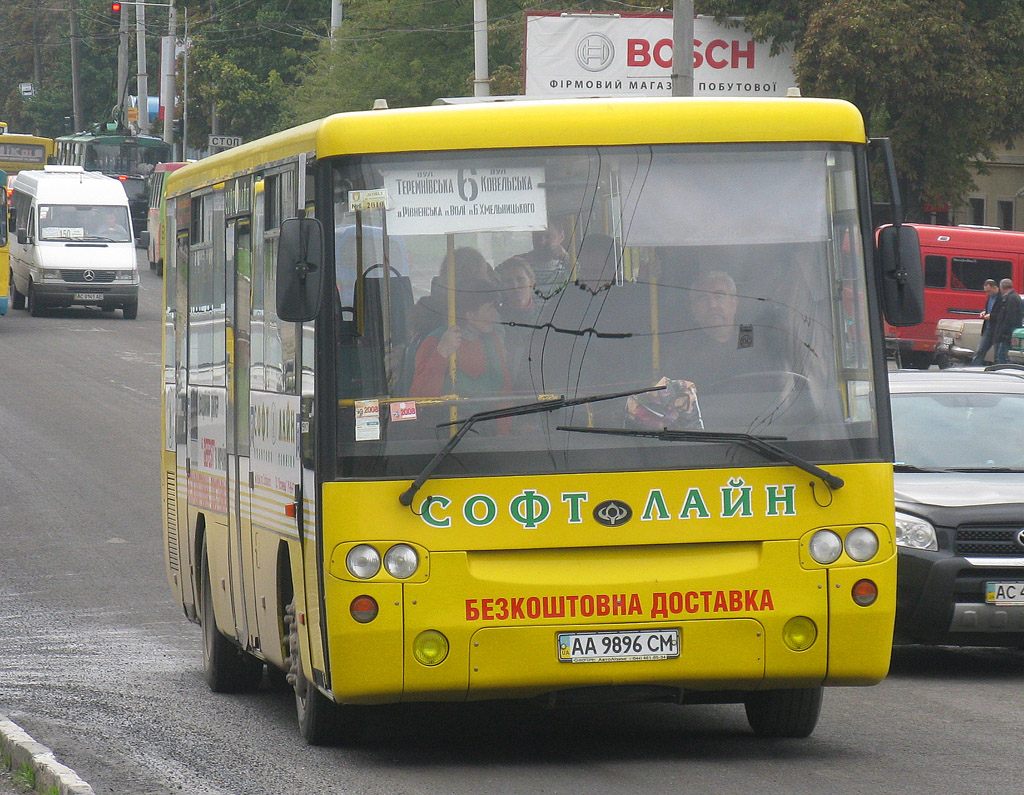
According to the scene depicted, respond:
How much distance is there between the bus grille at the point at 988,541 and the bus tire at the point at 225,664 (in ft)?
11.5

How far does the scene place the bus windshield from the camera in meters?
7.03

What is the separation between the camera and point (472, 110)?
7129 mm

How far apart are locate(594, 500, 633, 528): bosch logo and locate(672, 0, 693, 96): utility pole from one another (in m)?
17.4

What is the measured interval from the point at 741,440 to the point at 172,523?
4513mm

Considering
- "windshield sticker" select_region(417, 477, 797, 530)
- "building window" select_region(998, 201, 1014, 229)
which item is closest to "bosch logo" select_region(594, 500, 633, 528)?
"windshield sticker" select_region(417, 477, 797, 530)

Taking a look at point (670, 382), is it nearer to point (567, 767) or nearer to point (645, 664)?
point (645, 664)

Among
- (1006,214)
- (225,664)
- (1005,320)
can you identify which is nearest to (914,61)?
(1005,320)

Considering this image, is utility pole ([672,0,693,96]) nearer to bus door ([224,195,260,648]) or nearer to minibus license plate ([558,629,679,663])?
bus door ([224,195,260,648])

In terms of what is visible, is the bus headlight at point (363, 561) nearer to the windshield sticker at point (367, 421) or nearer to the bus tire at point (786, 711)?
the windshield sticker at point (367, 421)

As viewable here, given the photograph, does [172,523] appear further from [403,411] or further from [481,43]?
[481,43]

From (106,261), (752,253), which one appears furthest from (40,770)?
(106,261)

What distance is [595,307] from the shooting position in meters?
7.13

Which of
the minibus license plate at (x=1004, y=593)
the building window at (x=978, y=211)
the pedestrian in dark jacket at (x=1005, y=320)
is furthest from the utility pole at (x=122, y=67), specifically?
the minibus license plate at (x=1004, y=593)

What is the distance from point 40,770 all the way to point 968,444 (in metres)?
6.01
